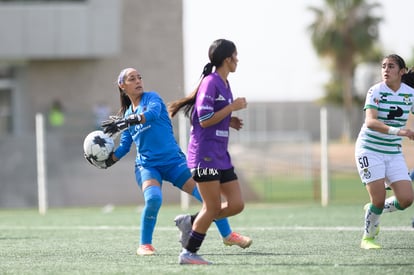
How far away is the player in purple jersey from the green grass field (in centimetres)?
47

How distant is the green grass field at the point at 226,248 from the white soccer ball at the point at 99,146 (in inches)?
41.0

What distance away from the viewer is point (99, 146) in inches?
414

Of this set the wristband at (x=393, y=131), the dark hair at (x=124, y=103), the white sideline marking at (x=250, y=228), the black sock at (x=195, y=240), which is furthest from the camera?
the white sideline marking at (x=250, y=228)

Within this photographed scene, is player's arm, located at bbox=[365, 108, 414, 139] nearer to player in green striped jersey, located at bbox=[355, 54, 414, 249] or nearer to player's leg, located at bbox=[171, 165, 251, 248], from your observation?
player in green striped jersey, located at bbox=[355, 54, 414, 249]

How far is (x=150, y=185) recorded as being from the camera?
10297 millimetres

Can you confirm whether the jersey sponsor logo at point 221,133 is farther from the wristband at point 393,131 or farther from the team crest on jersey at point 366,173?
the team crest on jersey at point 366,173

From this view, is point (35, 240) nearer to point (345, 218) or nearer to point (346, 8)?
point (345, 218)

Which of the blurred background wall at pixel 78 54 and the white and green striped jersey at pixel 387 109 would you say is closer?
the white and green striped jersey at pixel 387 109

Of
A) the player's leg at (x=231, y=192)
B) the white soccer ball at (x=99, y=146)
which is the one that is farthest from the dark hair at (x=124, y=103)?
the player's leg at (x=231, y=192)

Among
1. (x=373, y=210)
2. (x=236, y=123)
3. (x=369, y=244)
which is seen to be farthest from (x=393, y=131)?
(x=236, y=123)

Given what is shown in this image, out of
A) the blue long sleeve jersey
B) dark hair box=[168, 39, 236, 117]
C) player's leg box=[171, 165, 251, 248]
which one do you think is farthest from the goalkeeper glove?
dark hair box=[168, 39, 236, 117]

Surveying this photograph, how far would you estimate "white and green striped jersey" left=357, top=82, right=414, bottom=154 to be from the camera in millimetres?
10195

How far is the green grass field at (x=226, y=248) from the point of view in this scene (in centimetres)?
883

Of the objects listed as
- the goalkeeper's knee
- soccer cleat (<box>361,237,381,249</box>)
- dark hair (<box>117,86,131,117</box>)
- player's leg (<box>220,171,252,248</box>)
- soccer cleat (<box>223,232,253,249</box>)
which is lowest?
soccer cleat (<box>361,237,381,249</box>)
